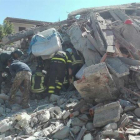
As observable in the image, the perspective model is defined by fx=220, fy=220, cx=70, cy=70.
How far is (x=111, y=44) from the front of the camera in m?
5.84

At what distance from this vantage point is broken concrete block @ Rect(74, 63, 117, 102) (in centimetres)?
432

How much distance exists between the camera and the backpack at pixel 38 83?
593 centimetres

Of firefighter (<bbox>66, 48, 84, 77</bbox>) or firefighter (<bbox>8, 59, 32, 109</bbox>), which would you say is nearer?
firefighter (<bbox>8, 59, 32, 109</bbox>)

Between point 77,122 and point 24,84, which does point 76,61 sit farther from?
point 77,122

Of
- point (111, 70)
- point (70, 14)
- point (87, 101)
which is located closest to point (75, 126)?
point (87, 101)

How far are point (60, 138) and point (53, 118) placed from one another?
0.60 metres

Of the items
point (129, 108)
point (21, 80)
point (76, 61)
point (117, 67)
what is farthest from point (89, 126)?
point (76, 61)

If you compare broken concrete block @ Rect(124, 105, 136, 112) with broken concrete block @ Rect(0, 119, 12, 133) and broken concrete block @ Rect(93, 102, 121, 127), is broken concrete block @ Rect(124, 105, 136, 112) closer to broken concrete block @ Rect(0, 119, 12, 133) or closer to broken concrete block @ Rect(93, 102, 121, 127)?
broken concrete block @ Rect(93, 102, 121, 127)

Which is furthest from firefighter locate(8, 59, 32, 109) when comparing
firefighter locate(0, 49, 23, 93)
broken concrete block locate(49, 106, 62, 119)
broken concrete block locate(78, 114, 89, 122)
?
broken concrete block locate(78, 114, 89, 122)

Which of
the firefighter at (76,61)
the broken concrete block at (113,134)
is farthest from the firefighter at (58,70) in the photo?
the broken concrete block at (113,134)

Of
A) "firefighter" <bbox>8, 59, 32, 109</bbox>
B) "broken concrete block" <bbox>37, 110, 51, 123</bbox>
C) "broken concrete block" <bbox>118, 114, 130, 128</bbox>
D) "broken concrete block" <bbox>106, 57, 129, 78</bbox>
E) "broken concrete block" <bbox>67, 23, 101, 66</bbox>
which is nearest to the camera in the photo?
"broken concrete block" <bbox>118, 114, 130, 128</bbox>

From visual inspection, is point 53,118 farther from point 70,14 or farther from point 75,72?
point 70,14

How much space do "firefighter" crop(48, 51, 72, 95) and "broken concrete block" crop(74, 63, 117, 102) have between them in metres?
1.40

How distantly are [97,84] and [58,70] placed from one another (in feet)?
5.90
